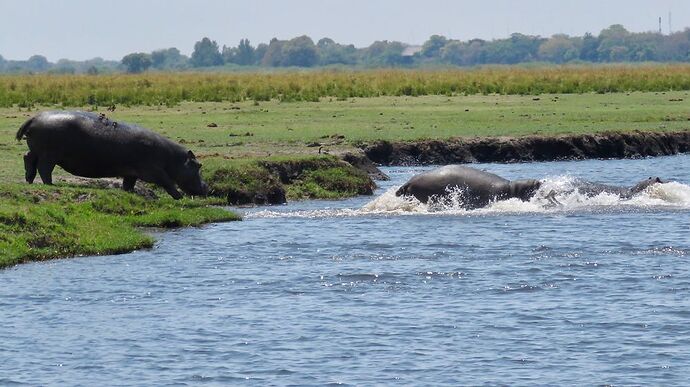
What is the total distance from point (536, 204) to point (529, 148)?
10443 mm

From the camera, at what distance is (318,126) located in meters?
34.1

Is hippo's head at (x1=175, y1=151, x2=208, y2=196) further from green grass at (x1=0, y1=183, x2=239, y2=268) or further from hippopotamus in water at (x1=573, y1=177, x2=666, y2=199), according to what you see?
hippopotamus in water at (x1=573, y1=177, x2=666, y2=199)

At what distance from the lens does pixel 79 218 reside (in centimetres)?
1869

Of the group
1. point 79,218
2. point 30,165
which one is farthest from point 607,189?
point 30,165

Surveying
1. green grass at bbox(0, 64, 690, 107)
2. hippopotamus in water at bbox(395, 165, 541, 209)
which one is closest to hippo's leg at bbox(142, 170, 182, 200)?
hippopotamus in water at bbox(395, 165, 541, 209)

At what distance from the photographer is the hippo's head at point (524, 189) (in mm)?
22000

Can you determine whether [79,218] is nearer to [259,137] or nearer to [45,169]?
[45,169]

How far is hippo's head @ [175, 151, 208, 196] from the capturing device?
2211cm

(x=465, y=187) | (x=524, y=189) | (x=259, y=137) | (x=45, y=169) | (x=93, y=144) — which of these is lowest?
(x=524, y=189)

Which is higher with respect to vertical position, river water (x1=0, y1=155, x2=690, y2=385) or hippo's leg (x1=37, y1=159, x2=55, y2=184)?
hippo's leg (x1=37, y1=159, x2=55, y2=184)

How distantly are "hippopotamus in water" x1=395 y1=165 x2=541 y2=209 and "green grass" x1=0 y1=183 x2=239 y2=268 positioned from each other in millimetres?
2844

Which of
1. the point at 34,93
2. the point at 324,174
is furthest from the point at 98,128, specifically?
the point at 34,93

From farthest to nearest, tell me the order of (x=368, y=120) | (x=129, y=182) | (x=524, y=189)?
(x=368, y=120)
(x=524, y=189)
(x=129, y=182)

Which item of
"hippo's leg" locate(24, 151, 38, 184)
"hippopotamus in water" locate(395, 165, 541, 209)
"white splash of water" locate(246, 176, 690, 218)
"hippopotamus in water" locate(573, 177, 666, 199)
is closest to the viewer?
"hippo's leg" locate(24, 151, 38, 184)
